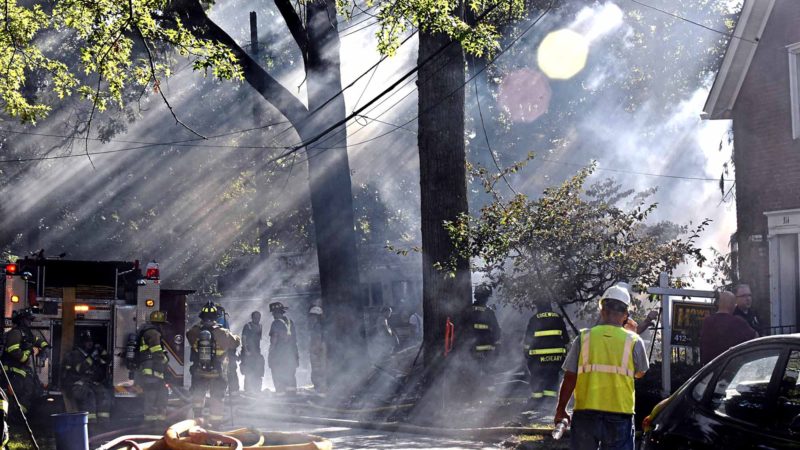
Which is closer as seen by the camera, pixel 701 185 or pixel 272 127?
pixel 272 127

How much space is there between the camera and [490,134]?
149 feet

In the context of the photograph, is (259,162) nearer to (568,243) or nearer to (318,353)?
(318,353)

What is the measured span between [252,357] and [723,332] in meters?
10.3

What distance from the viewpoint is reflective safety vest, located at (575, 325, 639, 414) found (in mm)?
6410

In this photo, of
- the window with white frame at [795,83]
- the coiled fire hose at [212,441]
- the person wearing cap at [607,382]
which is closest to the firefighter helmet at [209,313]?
the coiled fire hose at [212,441]

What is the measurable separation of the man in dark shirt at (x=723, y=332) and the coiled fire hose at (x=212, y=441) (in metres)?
3.89

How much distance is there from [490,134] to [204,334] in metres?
33.6

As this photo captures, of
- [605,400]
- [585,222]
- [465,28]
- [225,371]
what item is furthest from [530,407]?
[605,400]

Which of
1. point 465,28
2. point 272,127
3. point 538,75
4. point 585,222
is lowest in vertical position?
point 585,222

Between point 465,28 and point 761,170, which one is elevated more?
point 465,28

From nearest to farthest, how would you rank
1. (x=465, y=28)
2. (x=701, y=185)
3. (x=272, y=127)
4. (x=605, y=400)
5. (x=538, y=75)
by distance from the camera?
1. (x=605, y=400)
2. (x=465, y=28)
3. (x=272, y=127)
4. (x=538, y=75)
5. (x=701, y=185)

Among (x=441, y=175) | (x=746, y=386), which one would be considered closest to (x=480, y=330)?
(x=441, y=175)

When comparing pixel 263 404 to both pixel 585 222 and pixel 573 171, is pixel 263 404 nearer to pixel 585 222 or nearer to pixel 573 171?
pixel 585 222

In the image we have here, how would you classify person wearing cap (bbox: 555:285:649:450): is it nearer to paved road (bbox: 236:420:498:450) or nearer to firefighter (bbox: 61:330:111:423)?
paved road (bbox: 236:420:498:450)
